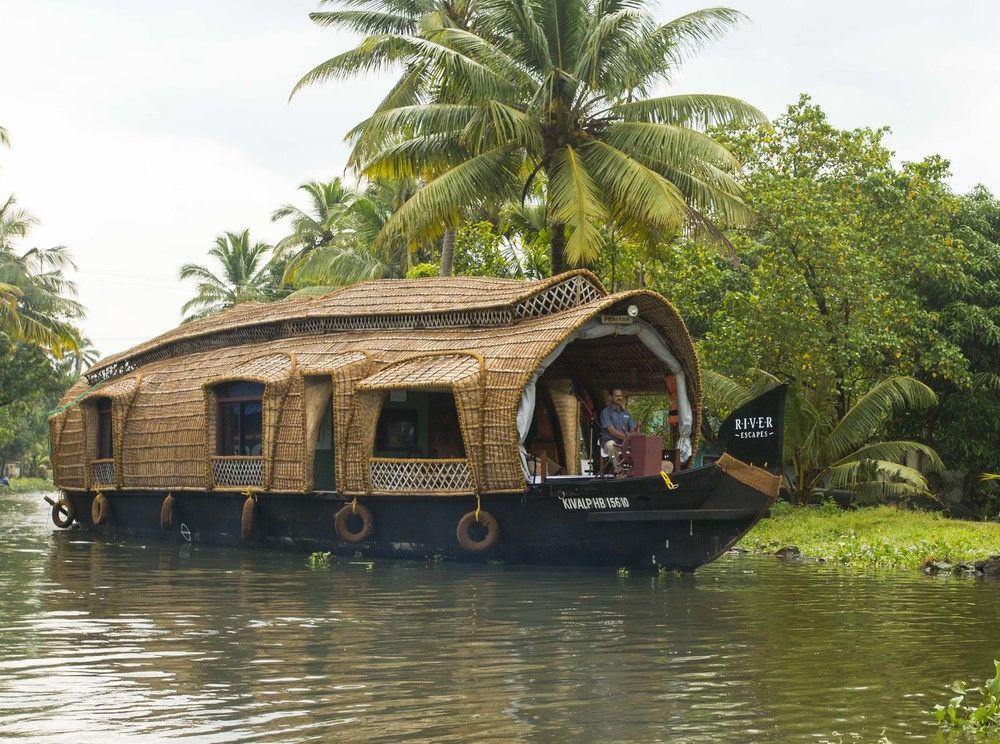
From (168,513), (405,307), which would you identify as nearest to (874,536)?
(405,307)

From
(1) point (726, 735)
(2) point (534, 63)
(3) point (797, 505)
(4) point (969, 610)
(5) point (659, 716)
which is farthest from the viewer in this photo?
(3) point (797, 505)

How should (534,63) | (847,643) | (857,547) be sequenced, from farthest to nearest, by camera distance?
(534,63), (857,547), (847,643)

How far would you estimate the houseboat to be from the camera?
39.6 ft

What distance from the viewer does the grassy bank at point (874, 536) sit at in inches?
562


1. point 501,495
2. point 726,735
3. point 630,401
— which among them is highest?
point 630,401

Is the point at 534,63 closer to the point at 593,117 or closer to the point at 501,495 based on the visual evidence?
the point at 593,117

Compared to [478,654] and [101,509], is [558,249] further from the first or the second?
[478,654]

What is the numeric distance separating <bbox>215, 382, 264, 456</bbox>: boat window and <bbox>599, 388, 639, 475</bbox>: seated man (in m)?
4.33

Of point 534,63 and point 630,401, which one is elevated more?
point 534,63

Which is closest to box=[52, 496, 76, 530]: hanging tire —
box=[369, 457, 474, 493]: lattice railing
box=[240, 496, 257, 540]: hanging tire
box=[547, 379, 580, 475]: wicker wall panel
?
box=[240, 496, 257, 540]: hanging tire

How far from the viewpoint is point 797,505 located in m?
19.7

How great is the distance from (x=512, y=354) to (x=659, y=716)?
6885mm

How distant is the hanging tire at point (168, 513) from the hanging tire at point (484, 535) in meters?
4.88

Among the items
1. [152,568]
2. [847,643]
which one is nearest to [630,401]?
[152,568]
